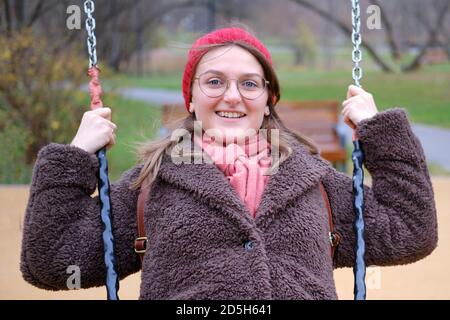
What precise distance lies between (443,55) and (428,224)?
901 centimetres

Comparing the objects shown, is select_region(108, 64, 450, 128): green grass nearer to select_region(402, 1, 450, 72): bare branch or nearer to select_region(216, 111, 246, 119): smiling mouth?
select_region(402, 1, 450, 72): bare branch

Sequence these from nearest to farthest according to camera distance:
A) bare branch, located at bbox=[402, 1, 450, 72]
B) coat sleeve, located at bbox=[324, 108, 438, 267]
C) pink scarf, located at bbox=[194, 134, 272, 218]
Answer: pink scarf, located at bbox=[194, 134, 272, 218] → coat sleeve, located at bbox=[324, 108, 438, 267] → bare branch, located at bbox=[402, 1, 450, 72]

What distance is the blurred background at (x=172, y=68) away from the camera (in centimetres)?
682

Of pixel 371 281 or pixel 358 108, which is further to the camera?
pixel 371 281

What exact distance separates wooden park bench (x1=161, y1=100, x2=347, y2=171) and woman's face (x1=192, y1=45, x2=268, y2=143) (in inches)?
189

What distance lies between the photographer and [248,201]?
1836 millimetres

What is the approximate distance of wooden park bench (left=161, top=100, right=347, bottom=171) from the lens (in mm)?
6809

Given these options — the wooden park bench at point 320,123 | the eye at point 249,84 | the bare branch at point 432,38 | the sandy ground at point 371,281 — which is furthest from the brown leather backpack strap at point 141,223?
the bare branch at point 432,38

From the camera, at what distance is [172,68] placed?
1234cm

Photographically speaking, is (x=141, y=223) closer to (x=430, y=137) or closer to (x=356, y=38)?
(x=356, y=38)

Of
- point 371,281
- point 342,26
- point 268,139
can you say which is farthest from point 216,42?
point 342,26

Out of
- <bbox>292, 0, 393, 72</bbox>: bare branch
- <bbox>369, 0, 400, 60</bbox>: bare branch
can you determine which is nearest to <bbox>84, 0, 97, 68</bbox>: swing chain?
<bbox>292, 0, 393, 72</bbox>: bare branch

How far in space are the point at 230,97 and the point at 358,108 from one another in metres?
0.46
